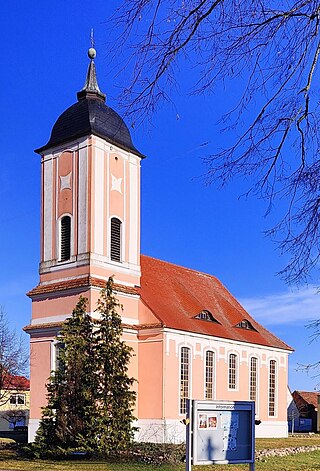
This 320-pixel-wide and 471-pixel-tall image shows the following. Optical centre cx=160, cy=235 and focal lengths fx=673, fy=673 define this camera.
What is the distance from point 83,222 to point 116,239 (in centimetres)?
233

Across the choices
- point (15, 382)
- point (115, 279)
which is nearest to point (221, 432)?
point (115, 279)

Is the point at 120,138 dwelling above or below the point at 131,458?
above

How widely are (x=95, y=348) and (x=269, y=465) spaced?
28.6 ft

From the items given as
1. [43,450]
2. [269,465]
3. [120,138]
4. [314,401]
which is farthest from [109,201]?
[314,401]

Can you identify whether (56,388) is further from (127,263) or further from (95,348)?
(127,263)

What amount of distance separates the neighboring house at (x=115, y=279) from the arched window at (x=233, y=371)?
20.5 inches

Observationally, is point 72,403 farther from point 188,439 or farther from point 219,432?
point 188,439

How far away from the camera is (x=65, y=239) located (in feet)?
116

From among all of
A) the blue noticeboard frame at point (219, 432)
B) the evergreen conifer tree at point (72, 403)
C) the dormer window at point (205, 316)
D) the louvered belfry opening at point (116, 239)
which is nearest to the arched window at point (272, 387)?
the dormer window at point (205, 316)

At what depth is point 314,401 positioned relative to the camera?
66562 millimetres

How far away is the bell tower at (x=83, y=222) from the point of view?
111 ft

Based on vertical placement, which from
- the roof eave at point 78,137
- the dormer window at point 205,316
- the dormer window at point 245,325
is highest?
the roof eave at point 78,137

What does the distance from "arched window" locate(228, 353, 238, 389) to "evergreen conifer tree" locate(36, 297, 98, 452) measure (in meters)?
14.2

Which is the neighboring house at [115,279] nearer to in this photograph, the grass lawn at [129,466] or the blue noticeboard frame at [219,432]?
the grass lawn at [129,466]
